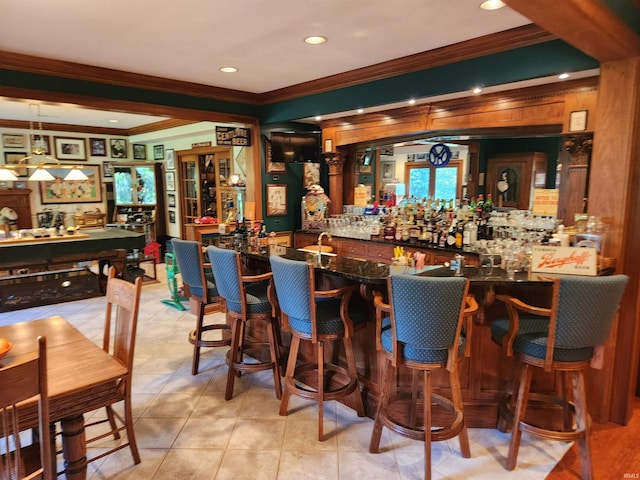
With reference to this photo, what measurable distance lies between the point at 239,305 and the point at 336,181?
335 cm

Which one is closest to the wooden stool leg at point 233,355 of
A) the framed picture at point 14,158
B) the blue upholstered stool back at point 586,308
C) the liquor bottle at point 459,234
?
the blue upholstered stool back at point 586,308

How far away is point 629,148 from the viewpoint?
251 cm

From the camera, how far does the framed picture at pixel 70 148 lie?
8.24m

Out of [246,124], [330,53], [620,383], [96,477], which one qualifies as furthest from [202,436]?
[246,124]

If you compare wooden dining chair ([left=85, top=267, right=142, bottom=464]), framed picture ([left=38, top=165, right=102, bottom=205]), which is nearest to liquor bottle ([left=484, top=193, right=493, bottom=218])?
wooden dining chair ([left=85, top=267, right=142, bottom=464])

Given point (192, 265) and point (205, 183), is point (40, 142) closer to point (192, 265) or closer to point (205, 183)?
point (205, 183)

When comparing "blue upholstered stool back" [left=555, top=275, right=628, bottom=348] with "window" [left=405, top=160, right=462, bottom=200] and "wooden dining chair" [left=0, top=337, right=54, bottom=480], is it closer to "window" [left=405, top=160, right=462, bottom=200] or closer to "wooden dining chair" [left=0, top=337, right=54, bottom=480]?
"wooden dining chair" [left=0, top=337, right=54, bottom=480]

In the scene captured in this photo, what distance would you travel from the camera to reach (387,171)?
6.08m

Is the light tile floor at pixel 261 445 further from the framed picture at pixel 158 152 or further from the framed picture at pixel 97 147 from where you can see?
the framed picture at pixel 97 147

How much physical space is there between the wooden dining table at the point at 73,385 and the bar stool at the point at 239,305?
3.21 ft

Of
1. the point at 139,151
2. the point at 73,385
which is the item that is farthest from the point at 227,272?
the point at 139,151

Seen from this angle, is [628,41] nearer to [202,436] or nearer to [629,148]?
[629,148]

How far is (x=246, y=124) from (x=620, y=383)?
4667mm

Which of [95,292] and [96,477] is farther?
[95,292]
